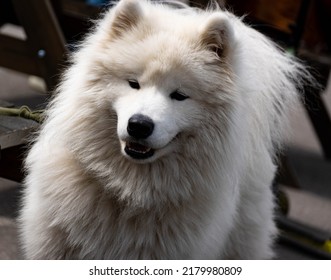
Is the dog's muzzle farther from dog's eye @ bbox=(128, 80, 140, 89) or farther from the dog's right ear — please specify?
the dog's right ear

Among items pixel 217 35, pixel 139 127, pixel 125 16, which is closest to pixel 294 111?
pixel 217 35

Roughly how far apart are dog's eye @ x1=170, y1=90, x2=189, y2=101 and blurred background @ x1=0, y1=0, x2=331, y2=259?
0.92 meters

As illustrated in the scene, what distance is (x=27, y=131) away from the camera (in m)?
3.03

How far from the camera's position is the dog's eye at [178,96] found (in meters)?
2.41

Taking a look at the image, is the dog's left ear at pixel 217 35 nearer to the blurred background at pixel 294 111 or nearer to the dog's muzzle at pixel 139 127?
the dog's muzzle at pixel 139 127

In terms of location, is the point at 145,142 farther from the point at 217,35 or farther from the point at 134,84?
the point at 217,35

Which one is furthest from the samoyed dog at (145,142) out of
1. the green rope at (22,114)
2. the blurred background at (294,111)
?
the blurred background at (294,111)

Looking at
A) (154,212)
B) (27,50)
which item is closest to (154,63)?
(154,212)

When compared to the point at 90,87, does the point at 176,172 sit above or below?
below

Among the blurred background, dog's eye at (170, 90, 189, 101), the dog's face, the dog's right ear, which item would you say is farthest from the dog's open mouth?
the blurred background

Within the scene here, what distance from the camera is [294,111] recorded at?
3654mm

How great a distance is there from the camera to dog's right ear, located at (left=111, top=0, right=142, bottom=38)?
251 centimetres
